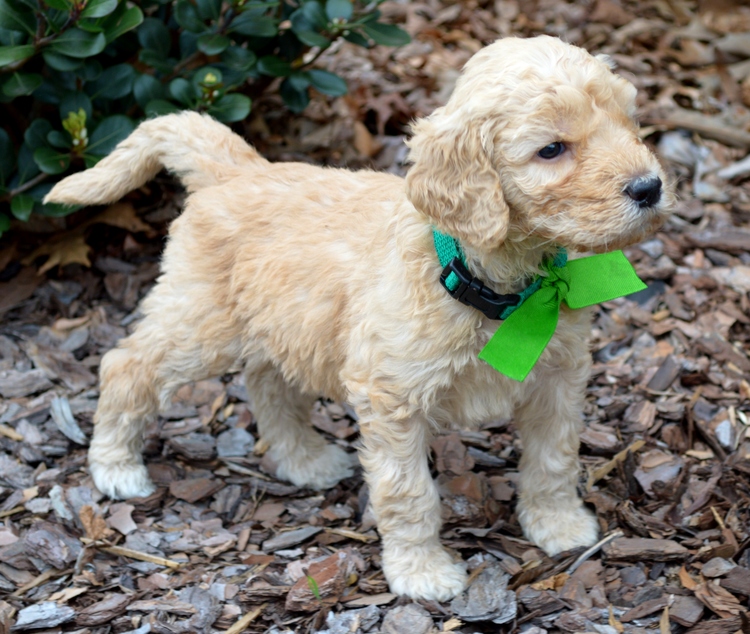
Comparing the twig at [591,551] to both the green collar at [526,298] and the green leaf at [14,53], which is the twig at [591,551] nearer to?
the green collar at [526,298]

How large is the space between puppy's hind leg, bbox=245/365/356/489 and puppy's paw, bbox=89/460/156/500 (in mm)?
752

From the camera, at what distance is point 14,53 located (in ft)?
17.3

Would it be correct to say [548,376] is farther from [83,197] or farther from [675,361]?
[83,197]

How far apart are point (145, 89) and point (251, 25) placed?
82 cm

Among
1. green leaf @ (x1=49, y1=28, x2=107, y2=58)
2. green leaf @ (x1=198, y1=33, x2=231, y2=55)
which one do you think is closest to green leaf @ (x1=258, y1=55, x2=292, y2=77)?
green leaf @ (x1=198, y1=33, x2=231, y2=55)

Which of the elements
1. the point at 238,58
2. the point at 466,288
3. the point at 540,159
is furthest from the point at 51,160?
the point at 540,159

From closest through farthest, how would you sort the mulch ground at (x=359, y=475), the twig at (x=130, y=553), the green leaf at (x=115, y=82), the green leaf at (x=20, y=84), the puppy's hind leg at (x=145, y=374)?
the mulch ground at (x=359, y=475)
the twig at (x=130, y=553)
the puppy's hind leg at (x=145, y=374)
the green leaf at (x=20, y=84)
the green leaf at (x=115, y=82)

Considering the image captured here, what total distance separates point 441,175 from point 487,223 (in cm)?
27

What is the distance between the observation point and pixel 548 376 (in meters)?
4.34

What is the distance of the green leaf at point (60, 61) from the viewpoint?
549 cm

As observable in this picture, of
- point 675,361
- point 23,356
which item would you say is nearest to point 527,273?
point 675,361

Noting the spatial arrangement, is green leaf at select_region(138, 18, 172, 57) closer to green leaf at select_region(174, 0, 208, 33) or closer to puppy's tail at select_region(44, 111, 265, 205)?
green leaf at select_region(174, 0, 208, 33)

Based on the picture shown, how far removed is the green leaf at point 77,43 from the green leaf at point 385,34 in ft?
5.81

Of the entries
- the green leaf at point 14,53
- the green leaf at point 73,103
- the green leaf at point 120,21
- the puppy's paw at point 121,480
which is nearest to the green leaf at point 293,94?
the green leaf at point 120,21
